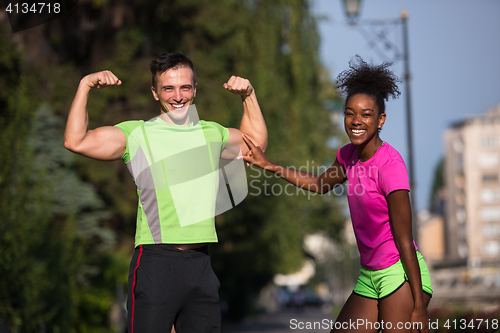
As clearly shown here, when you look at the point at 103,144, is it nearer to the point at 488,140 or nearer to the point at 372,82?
the point at 372,82

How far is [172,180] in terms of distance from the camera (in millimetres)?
3160

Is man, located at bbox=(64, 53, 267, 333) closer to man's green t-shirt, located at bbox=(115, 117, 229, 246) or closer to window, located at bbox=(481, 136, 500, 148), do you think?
man's green t-shirt, located at bbox=(115, 117, 229, 246)

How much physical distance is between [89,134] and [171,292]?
0.94m

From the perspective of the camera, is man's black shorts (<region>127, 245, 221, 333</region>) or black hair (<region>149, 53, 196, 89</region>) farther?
black hair (<region>149, 53, 196, 89</region>)

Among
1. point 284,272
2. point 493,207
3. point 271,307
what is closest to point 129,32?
point 284,272

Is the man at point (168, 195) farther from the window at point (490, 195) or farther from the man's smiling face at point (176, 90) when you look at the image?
the window at point (490, 195)

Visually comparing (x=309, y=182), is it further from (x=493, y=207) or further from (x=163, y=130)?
(x=493, y=207)

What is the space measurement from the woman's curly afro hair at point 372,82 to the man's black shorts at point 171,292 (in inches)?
53.7

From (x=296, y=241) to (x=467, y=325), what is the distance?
812cm

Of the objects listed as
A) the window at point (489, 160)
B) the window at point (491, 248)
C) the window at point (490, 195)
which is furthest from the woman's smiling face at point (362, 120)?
the window at point (491, 248)

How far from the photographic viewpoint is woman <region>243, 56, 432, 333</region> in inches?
124

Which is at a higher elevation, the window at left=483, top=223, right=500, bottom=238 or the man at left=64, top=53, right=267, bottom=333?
the man at left=64, top=53, right=267, bottom=333

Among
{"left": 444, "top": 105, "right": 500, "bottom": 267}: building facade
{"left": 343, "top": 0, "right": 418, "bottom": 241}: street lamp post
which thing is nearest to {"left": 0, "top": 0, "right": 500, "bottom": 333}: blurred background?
{"left": 343, "top": 0, "right": 418, "bottom": 241}: street lamp post

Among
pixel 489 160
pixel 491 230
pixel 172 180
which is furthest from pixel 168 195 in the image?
pixel 491 230
